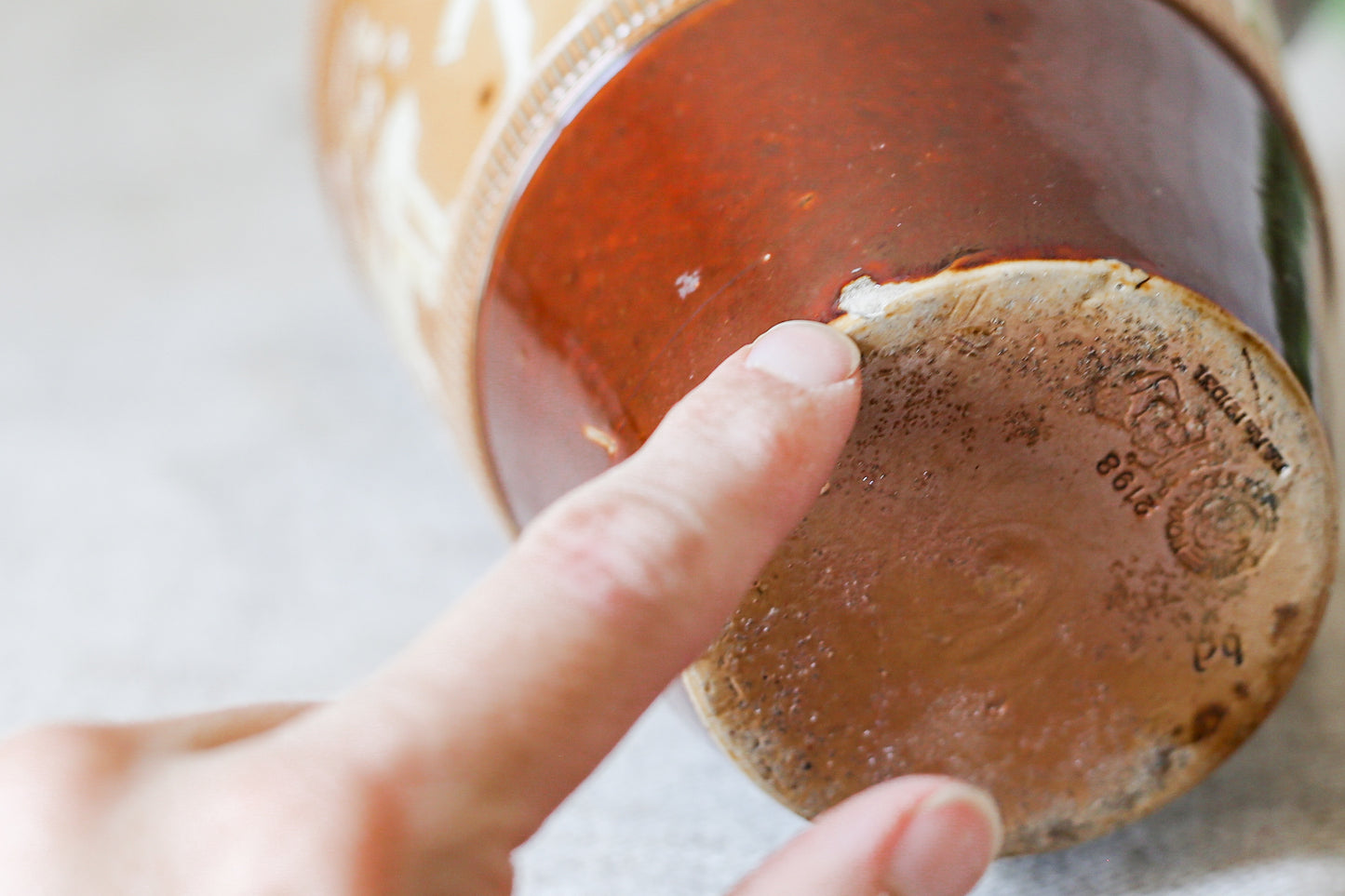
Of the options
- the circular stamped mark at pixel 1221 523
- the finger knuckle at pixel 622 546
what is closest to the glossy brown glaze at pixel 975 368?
the circular stamped mark at pixel 1221 523

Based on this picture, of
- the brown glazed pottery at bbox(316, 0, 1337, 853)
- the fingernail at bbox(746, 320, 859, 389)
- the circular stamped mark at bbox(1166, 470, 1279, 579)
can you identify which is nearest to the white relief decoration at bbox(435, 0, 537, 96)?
the brown glazed pottery at bbox(316, 0, 1337, 853)

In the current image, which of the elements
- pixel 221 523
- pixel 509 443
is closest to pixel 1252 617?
pixel 509 443

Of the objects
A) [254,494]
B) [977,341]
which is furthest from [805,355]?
[254,494]

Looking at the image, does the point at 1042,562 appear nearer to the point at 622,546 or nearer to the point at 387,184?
the point at 622,546

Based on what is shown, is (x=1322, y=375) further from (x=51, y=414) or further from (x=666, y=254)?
(x=51, y=414)

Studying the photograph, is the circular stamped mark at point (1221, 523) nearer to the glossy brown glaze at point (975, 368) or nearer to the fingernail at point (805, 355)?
the glossy brown glaze at point (975, 368)

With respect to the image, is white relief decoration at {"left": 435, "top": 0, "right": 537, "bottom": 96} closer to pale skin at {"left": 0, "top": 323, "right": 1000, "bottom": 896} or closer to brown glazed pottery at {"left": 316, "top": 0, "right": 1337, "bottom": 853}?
brown glazed pottery at {"left": 316, "top": 0, "right": 1337, "bottom": 853}

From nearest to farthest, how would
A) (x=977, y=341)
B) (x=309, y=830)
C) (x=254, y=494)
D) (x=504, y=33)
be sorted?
1. (x=309, y=830)
2. (x=977, y=341)
3. (x=504, y=33)
4. (x=254, y=494)
